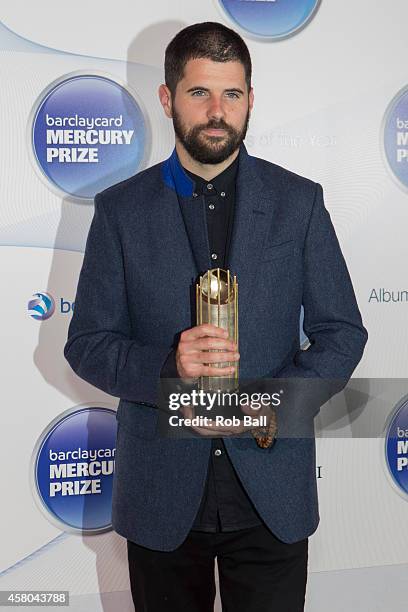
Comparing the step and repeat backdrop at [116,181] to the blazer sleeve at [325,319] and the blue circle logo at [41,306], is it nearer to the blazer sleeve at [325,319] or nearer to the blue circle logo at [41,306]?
the blue circle logo at [41,306]

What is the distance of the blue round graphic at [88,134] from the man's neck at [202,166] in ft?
2.60

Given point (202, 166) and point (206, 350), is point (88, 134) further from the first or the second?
point (206, 350)

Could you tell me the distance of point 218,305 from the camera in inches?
42.9

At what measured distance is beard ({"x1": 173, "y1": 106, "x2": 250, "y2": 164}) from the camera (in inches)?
54.1

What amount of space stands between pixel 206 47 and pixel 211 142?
6.5 inches

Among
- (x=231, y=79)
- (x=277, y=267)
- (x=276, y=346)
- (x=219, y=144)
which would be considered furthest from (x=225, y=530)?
(x=231, y=79)

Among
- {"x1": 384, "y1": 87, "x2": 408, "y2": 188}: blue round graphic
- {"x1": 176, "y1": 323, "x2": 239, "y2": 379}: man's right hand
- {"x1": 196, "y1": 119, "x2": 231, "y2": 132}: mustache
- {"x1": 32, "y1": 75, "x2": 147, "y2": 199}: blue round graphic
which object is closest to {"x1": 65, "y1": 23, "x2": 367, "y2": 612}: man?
{"x1": 196, "y1": 119, "x2": 231, "y2": 132}: mustache

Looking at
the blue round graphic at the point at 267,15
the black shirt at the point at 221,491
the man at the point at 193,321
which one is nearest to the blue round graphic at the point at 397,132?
the blue round graphic at the point at 267,15

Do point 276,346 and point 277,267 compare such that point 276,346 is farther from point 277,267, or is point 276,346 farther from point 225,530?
point 225,530

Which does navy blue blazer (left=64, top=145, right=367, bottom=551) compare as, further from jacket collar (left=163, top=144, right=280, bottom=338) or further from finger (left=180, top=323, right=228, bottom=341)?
finger (left=180, top=323, right=228, bottom=341)

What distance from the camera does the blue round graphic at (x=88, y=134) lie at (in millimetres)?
2186

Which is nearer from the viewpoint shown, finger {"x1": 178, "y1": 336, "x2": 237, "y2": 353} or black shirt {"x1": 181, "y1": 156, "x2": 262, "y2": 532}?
finger {"x1": 178, "y1": 336, "x2": 237, "y2": 353}

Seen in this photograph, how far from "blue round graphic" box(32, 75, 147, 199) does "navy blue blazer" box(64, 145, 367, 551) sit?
78cm

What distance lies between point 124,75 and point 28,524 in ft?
4.15
